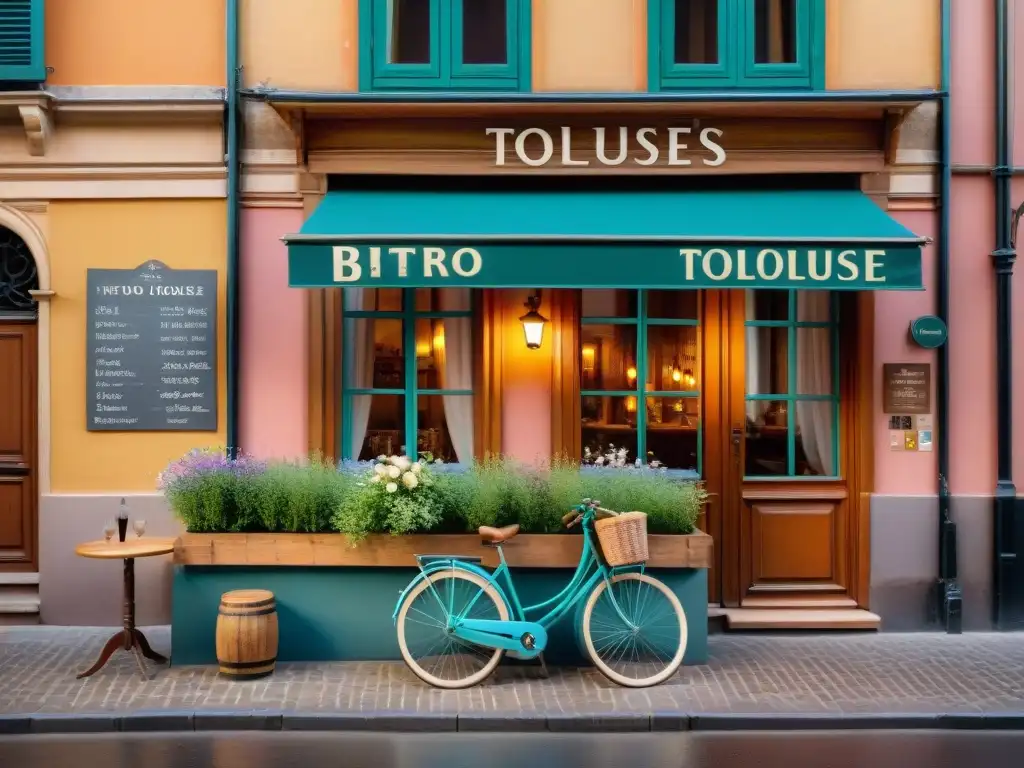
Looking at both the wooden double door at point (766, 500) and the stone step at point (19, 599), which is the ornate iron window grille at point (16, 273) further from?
the wooden double door at point (766, 500)

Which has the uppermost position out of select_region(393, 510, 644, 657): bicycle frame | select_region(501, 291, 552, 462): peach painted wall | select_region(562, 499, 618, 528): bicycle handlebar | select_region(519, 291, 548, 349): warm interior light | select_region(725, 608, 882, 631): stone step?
select_region(519, 291, 548, 349): warm interior light

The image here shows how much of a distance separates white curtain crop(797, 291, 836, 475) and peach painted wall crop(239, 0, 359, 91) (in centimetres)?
458

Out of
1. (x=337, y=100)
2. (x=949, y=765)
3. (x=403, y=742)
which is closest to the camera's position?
(x=949, y=765)

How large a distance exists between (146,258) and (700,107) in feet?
16.2

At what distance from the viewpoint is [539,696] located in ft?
22.4

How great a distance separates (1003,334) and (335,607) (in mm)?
6058

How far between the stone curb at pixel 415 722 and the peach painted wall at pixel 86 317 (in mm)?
2885

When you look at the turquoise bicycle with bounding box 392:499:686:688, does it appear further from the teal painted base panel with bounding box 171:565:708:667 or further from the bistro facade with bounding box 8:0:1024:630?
the bistro facade with bounding box 8:0:1024:630

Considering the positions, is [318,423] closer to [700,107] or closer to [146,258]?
[146,258]

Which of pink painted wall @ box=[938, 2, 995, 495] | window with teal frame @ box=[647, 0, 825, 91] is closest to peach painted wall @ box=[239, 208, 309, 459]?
window with teal frame @ box=[647, 0, 825, 91]

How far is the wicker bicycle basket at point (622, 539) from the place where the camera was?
6.97 meters

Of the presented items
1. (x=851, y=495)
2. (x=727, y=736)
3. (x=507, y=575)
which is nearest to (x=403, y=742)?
(x=507, y=575)

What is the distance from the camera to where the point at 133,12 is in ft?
29.6

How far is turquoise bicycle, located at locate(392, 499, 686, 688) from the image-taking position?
23.2 ft
